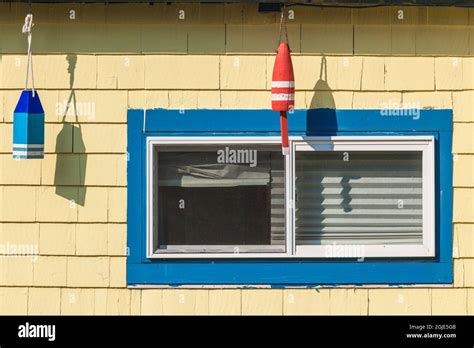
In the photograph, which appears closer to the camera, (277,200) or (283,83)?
(283,83)

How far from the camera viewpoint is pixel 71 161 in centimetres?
719

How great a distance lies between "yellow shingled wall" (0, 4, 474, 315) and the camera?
7.19 meters

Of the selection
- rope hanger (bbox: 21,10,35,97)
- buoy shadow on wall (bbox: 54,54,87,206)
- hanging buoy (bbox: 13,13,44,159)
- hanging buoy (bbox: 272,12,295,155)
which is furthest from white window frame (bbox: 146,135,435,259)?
rope hanger (bbox: 21,10,35,97)

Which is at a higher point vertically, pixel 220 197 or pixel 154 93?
pixel 154 93

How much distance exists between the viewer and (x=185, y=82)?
7199mm

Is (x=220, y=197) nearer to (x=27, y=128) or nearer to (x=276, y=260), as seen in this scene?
(x=276, y=260)

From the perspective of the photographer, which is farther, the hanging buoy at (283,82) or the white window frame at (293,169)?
the white window frame at (293,169)

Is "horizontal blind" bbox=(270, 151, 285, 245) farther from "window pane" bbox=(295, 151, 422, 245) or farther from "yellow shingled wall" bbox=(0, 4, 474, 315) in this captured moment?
"yellow shingled wall" bbox=(0, 4, 474, 315)

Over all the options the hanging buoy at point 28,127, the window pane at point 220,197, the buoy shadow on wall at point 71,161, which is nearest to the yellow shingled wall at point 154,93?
the buoy shadow on wall at point 71,161

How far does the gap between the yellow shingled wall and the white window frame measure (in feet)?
0.64

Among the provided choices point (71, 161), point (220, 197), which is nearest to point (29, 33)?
point (71, 161)

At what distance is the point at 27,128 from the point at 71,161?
447 mm

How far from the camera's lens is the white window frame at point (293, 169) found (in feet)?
23.6

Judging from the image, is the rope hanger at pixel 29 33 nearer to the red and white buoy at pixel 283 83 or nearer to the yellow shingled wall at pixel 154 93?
the yellow shingled wall at pixel 154 93
